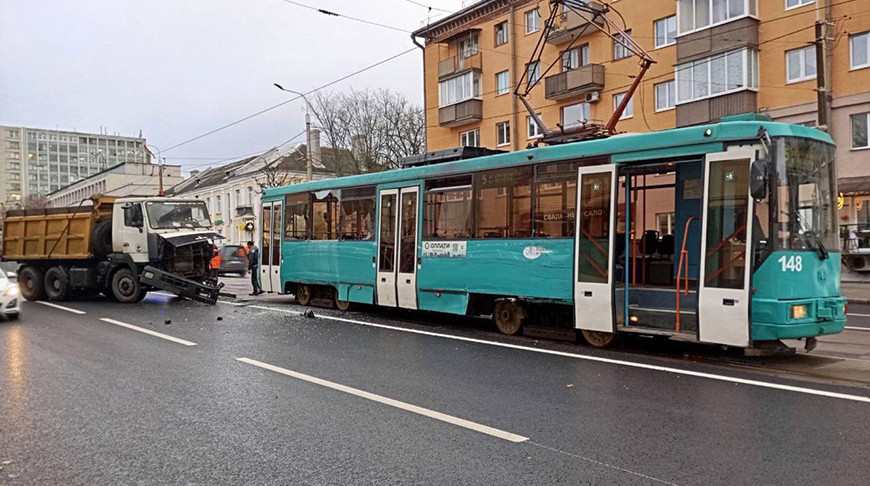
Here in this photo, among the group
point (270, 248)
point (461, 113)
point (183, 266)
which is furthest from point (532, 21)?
point (183, 266)

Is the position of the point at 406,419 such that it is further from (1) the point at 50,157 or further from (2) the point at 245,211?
(1) the point at 50,157

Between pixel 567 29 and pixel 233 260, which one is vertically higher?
pixel 567 29

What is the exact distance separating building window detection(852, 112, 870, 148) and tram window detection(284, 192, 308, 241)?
1909cm

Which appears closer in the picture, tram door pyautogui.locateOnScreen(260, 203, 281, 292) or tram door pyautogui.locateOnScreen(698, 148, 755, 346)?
tram door pyautogui.locateOnScreen(698, 148, 755, 346)

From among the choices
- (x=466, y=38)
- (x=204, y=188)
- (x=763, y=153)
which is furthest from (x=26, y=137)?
(x=763, y=153)

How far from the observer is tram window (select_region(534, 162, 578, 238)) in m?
10.1

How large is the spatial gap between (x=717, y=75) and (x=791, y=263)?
19515 mm

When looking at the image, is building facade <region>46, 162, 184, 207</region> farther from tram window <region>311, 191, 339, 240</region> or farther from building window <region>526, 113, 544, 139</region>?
tram window <region>311, 191, 339, 240</region>

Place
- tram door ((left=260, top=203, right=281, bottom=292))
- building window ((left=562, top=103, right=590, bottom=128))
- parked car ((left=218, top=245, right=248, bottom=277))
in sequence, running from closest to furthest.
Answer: tram door ((left=260, top=203, right=281, bottom=292)) < building window ((left=562, top=103, right=590, bottom=128)) < parked car ((left=218, top=245, right=248, bottom=277))

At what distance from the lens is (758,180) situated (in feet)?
25.6

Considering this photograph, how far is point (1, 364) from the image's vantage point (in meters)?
8.94

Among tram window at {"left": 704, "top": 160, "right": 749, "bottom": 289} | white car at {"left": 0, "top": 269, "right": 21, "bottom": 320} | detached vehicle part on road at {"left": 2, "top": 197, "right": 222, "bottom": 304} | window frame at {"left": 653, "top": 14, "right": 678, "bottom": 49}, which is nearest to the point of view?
tram window at {"left": 704, "top": 160, "right": 749, "bottom": 289}

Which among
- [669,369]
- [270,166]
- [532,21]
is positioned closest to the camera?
[669,369]

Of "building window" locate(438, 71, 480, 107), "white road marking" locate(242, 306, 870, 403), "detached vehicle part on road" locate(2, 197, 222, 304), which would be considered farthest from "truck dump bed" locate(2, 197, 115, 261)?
"building window" locate(438, 71, 480, 107)
